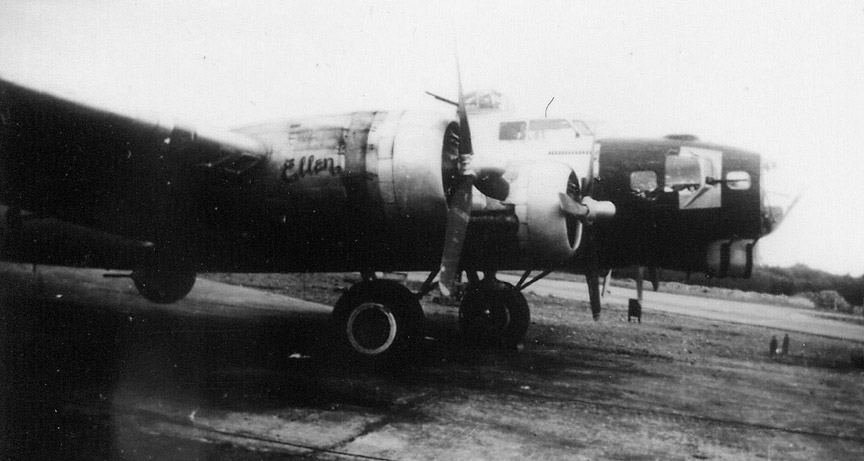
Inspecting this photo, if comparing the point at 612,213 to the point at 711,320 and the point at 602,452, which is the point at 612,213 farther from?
the point at 711,320

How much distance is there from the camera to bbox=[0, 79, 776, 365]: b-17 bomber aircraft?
17.7 feet

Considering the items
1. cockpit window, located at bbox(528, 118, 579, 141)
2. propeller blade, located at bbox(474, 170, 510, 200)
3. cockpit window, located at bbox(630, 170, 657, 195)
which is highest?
cockpit window, located at bbox(528, 118, 579, 141)

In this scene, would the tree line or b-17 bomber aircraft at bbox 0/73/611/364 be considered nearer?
b-17 bomber aircraft at bbox 0/73/611/364

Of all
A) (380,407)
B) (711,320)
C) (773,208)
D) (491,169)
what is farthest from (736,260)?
(711,320)

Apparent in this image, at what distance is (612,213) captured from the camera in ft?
21.1

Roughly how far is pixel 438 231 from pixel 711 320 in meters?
10.7

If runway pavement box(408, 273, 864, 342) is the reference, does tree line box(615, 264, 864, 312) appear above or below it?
above

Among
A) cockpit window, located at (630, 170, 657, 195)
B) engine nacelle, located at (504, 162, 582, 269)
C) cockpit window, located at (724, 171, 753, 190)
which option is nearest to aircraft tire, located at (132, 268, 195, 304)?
engine nacelle, located at (504, 162, 582, 269)

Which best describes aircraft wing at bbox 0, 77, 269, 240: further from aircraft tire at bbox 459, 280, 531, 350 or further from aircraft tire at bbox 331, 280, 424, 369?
aircraft tire at bbox 459, 280, 531, 350

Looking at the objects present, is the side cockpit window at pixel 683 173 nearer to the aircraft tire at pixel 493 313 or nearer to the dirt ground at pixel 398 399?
the dirt ground at pixel 398 399

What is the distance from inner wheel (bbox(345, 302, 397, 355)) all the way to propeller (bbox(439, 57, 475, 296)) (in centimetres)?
82

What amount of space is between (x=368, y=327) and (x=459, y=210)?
150cm

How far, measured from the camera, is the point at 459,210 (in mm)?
5672

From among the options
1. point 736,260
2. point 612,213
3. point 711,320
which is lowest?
point 711,320
